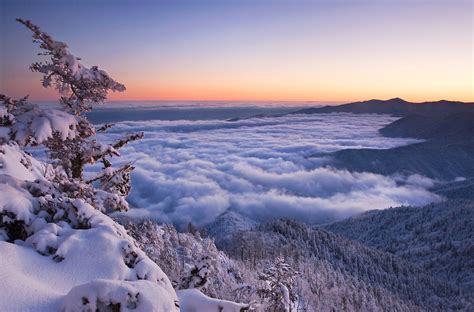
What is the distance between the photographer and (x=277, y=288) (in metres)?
12.7

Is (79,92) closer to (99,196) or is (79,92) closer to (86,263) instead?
(99,196)

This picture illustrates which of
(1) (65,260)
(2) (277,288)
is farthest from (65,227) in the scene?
(2) (277,288)

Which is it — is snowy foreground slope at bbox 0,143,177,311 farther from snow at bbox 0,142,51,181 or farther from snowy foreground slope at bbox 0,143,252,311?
snow at bbox 0,142,51,181

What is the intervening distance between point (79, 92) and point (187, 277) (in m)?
4.92

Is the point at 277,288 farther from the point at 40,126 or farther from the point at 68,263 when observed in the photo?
the point at 40,126

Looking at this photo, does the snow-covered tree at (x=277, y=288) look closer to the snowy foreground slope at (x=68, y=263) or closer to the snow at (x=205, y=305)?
the snow at (x=205, y=305)

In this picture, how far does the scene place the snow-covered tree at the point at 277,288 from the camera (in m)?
12.2

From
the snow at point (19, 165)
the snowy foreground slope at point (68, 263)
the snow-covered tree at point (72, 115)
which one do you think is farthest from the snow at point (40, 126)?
the snow at point (19, 165)

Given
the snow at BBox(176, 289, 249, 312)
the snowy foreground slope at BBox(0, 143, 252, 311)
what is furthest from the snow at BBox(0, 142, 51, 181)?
the snow at BBox(176, 289, 249, 312)

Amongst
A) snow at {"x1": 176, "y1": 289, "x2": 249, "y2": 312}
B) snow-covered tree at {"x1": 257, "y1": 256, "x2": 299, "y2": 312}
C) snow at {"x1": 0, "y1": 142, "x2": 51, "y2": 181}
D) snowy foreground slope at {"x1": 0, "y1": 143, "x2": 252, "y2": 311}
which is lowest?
snow-covered tree at {"x1": 257, "y1": 256, "x2": 299, "y2": 312}

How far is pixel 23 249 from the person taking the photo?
21.6 ft

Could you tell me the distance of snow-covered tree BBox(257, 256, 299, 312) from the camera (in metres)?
12.2

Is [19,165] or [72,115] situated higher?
[72,115]

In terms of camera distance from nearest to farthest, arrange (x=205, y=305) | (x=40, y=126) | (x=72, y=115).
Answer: (x=40, y=126)
(x=205, y=305)
(x=72, y=115)
